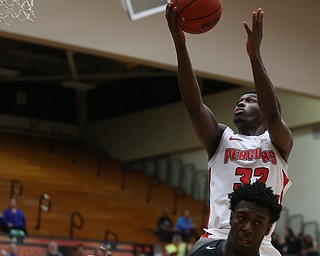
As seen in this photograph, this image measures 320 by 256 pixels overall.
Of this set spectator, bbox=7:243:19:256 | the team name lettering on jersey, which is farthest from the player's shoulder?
spectator, bbox=7:243:19:256

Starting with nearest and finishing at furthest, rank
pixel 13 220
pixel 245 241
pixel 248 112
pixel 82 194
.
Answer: pixel 245 241 → pixel 248 112 → pixel 13 220 → pixel 82 194

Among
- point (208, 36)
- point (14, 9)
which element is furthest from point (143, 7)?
point (208, 36)

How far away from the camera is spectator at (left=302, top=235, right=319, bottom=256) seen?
57.1ft

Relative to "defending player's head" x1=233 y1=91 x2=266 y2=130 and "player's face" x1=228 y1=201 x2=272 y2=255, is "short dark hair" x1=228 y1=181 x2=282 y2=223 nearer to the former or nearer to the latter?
"player's face" x1=228 y1=201 x2=272 y2=255

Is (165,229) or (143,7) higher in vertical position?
(143,7)

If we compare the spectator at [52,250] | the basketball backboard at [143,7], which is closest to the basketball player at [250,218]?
the basketball backboard at [143,7]

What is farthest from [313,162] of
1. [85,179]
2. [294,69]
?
[85,179]

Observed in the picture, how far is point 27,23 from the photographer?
12945 millimetres

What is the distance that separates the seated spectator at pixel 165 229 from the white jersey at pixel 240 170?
13607 millimetres

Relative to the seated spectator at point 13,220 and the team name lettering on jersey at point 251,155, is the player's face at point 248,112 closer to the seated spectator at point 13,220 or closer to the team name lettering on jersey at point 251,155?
the team name lettering on jersey at point 251,155

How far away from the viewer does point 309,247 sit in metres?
17.7

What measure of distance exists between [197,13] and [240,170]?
1.02 m

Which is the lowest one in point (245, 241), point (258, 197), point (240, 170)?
point (245, 241)

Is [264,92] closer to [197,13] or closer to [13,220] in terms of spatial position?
[197,13]
